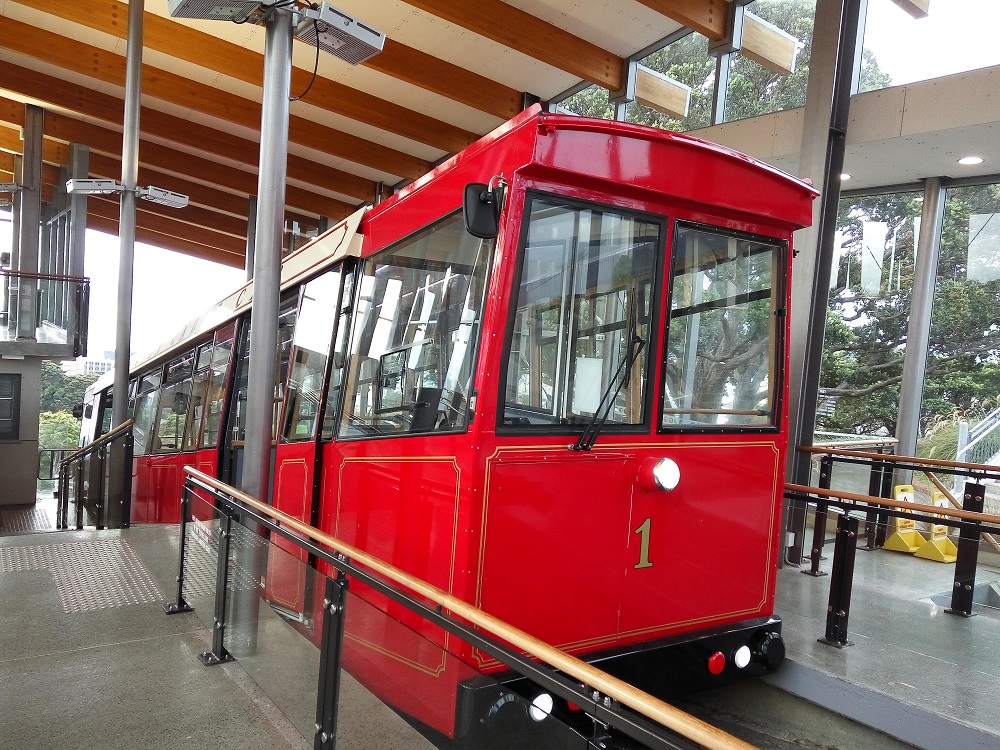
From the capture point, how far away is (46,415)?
25047 mm

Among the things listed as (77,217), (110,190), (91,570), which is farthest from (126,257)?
(77,217)

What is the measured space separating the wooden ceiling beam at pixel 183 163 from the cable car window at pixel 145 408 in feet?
16.4

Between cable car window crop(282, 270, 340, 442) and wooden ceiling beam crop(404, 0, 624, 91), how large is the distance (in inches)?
185

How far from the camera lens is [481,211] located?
2.79 m

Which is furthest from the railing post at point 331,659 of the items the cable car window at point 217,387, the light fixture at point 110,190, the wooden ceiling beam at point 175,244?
the wooden ceiling beam at point 175,244

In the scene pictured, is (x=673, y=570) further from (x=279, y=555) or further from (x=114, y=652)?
(x=114, y=652)

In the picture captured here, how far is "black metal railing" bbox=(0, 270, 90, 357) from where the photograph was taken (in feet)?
36.8

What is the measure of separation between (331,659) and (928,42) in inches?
267

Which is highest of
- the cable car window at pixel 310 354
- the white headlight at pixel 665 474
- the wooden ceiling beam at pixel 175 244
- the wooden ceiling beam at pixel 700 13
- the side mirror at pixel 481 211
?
the wooden ceiling beam at pixel 700 13

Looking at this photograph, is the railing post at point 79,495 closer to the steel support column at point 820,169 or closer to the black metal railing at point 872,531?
the black metal railing at point 872,531

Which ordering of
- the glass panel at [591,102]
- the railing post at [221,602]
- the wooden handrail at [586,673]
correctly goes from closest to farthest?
the wooden handrail at [586,673]
the railing post at [221,602]
the glass panel at [591,102]

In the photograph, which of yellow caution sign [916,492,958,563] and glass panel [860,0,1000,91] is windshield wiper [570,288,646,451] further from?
glass panel [860,0,1000,91]

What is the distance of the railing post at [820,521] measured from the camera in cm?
485

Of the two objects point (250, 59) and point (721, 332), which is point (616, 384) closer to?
point (721, 332)
